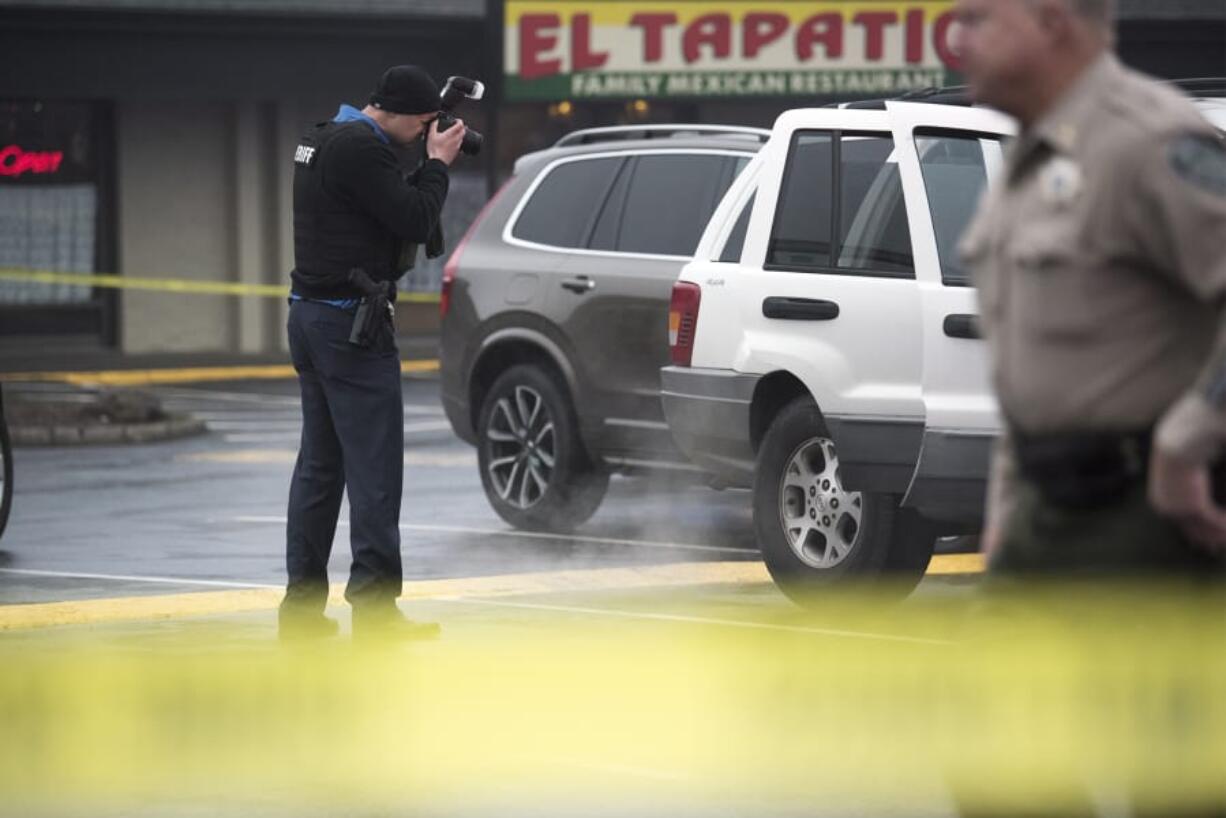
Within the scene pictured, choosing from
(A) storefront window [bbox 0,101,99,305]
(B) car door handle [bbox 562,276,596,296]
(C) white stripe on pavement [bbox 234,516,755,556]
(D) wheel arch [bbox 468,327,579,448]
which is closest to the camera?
(C) white stripe on pavement [bbox 234,516,755,556]

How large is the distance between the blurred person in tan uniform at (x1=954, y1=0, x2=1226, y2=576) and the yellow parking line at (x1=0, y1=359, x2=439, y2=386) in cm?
2017

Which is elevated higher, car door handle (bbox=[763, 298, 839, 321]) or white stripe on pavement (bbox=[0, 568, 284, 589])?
car door handle (bbox=[763, 298, 839, 321])

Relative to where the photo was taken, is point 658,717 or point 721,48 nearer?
point 658,717

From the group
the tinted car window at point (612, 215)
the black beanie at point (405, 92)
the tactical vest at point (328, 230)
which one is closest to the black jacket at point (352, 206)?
the tactical vest at point (328, 230)

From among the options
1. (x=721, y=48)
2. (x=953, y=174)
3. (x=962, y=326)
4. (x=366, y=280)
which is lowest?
(x=962, y=326)

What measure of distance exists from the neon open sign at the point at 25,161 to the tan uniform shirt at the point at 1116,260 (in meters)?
24.0

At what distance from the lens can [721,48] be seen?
2864 centimetres

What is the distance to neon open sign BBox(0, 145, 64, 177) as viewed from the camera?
2756 centimetres

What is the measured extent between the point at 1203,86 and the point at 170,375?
1564cm

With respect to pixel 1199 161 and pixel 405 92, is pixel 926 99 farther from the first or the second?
pixel 1199 161

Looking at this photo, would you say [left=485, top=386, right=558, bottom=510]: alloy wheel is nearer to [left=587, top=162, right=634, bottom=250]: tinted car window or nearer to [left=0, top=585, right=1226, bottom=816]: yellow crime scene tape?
[left=587, top=162, right=634, bottom=250]: tinted car window

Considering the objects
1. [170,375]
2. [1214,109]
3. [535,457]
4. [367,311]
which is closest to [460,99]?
[367,311]

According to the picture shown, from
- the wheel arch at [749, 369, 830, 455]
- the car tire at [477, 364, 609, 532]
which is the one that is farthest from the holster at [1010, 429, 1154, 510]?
the car tire at [477, 364, 609, 532]

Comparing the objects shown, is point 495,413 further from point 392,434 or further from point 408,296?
Answer: point 408,296
